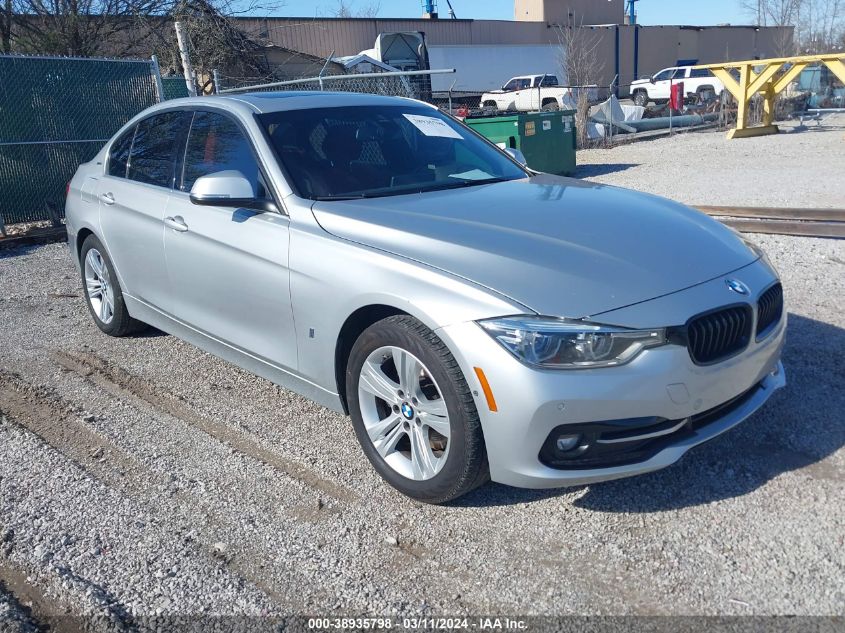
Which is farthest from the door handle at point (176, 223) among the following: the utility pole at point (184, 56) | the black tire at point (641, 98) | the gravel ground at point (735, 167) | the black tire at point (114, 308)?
the black tire at point (641, 98)

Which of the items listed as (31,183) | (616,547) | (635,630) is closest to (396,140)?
(616,547)

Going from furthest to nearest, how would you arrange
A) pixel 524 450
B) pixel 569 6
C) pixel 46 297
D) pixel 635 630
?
pixel 569 6
pixel 46 297
pixel 524 450
pixel 635 630

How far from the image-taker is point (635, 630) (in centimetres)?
249

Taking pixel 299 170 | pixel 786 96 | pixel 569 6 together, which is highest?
pixel 569 6

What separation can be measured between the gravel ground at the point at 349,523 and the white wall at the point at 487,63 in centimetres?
3728

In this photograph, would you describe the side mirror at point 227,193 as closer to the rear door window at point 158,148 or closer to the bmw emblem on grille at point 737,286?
the rear door window at point 158,148

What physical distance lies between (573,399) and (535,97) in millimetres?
30236

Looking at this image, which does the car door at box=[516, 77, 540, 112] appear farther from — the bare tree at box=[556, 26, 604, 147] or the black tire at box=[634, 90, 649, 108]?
the black tire at box=[634, 90, 649, 108]

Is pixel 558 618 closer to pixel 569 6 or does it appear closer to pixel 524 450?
pixel 524 450

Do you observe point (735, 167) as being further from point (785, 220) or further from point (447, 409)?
point (447, 409)

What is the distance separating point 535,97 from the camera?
31.3 meters

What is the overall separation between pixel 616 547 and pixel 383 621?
3.12ft

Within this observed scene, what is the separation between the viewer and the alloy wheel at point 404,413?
10.2 feet

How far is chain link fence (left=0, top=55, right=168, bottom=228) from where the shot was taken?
34.4 feet
